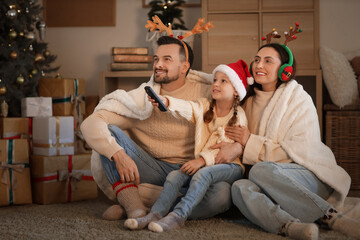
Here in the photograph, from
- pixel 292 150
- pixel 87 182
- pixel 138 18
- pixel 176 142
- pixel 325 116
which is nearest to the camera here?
pixel 292 150

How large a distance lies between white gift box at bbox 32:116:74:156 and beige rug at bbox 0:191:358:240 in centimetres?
43

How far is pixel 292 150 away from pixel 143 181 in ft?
2.28

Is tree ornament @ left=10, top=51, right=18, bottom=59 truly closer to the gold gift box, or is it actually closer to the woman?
the gold gift box

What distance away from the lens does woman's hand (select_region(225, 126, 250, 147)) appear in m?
2.00

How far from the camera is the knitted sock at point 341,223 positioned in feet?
5.52

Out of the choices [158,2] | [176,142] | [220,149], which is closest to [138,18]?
[158,2]

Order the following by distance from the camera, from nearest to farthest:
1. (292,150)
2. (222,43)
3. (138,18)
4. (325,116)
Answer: (292,150) → (325,116) → (222,43) → (138,18)

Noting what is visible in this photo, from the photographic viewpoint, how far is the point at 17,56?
2807 millimetres

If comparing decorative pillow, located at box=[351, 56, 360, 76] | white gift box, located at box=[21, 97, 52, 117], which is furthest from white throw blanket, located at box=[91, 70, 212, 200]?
decorative pillow, located at box=[351, 56, 360, 76]

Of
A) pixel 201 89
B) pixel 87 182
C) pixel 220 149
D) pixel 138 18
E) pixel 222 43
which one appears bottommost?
pixel 87 182

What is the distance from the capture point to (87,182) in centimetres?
271

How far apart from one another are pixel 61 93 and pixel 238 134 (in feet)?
4.39

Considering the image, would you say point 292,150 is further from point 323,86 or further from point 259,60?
point 323,86

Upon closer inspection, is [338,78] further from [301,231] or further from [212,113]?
[301,231]
